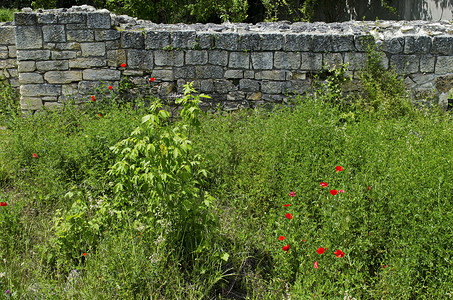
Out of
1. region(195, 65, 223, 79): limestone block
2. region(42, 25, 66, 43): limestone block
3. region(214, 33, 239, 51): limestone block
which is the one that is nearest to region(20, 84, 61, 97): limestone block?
region(42, 25, 66, 43): limestone block

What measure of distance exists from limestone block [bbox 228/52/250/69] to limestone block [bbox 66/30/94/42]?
7.40 feet

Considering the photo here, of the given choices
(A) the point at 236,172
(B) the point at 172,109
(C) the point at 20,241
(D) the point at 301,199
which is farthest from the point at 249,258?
(B) the point at 172,109

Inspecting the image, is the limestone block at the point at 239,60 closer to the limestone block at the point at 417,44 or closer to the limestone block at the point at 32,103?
the limestone block at the point at 417,44

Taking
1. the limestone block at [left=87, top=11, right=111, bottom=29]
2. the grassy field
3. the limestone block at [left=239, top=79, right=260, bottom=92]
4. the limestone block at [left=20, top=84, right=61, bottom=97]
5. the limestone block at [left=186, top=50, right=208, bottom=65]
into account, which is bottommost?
the grassy field

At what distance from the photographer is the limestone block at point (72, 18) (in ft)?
19.3

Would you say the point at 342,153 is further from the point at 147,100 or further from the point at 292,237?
the point at 147,100

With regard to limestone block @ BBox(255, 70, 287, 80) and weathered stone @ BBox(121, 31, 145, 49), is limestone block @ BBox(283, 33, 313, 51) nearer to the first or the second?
limestone block @ BBox(255, 70, 287, 80)

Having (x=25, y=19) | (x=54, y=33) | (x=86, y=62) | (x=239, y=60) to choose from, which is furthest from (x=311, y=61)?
(x=25, y=19)

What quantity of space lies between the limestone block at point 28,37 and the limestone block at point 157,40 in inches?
67.5

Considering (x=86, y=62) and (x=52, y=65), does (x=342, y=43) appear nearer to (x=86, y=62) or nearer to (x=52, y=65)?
(x=86, y=62)

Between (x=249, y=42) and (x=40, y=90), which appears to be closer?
(x=249, y=42)

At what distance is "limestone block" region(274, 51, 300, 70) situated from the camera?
6.00 meters

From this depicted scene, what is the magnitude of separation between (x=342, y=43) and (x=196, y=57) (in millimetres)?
2317

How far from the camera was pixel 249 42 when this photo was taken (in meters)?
5.96
